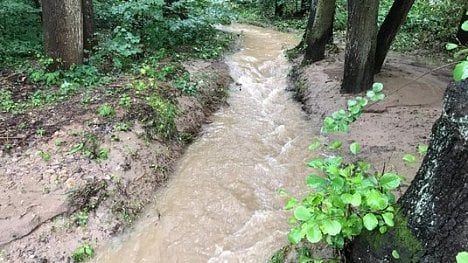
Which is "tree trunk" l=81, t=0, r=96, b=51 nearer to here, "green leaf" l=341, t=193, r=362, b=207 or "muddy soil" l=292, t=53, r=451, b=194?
"muddy soil" l=292, t=53, r=451, b=194

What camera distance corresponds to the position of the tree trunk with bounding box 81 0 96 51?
7250 mm

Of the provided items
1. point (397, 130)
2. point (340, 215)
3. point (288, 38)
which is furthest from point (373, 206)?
point (288, 38)

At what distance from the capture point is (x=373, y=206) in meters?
2.14

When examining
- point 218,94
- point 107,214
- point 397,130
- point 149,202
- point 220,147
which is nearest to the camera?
point 107,214

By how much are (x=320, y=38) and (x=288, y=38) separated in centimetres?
463

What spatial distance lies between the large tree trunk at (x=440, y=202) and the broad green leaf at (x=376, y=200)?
0.81 feet

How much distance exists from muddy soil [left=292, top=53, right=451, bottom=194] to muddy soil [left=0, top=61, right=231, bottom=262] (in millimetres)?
2512

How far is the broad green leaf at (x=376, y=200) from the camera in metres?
2.14

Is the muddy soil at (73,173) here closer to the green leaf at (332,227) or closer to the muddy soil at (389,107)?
the muddy soil at (389,107)

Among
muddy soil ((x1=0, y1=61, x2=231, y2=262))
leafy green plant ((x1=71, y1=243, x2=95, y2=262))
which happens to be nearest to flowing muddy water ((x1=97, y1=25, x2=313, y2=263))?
leafy green plant ((x1=71, y1=243, x2=95, y2=262))

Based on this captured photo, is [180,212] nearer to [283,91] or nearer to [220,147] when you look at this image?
[220,147]

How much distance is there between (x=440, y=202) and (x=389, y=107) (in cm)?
436

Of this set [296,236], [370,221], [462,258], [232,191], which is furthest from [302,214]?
[232,191]

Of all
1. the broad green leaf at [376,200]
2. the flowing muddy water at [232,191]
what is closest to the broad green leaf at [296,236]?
the broad green leaf at [376,200]
